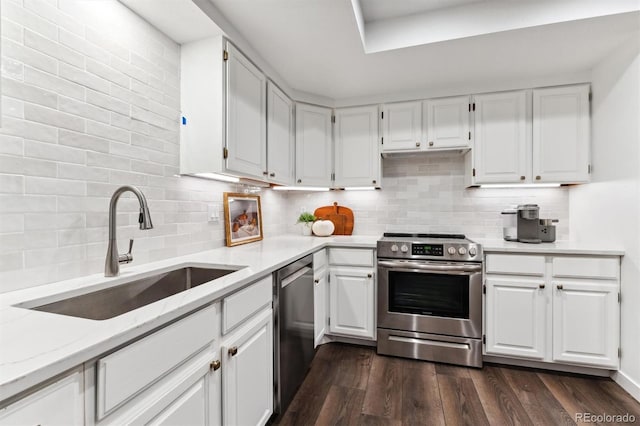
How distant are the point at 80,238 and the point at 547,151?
327 centimetres

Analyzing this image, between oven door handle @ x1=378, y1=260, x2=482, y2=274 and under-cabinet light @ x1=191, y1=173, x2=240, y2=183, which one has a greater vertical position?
under-cabinet light @ x1=191, y1=173, x2=240, y2=183

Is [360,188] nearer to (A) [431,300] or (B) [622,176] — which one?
(A) [431,300]

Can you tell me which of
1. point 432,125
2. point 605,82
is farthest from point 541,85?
point 432,125

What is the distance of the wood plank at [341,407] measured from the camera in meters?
1.71

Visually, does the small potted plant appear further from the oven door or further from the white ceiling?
the white ceiling

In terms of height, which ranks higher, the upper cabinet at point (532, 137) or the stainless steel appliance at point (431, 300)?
the upper cabinet at point (532, 137)

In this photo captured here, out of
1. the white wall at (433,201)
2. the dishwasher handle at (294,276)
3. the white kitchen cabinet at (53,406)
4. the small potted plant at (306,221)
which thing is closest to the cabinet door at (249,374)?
the dishwasher handle at (294,276)

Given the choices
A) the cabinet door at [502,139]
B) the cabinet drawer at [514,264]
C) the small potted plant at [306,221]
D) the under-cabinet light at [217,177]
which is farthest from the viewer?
the small potted plant at [306,221]

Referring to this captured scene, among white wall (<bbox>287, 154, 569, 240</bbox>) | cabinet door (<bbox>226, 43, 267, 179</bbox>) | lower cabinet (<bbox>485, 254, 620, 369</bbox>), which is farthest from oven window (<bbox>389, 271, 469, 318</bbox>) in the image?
cabinet door (<bbox>226, 43, 267, 179</bbox>)

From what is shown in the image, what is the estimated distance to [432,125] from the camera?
276cm

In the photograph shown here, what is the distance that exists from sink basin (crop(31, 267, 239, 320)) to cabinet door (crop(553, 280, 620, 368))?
236 cm

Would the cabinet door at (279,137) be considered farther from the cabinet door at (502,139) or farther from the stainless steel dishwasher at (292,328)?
the cabinet door at (502,139)

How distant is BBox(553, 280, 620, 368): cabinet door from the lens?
6.89ft

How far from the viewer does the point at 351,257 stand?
2605mm
